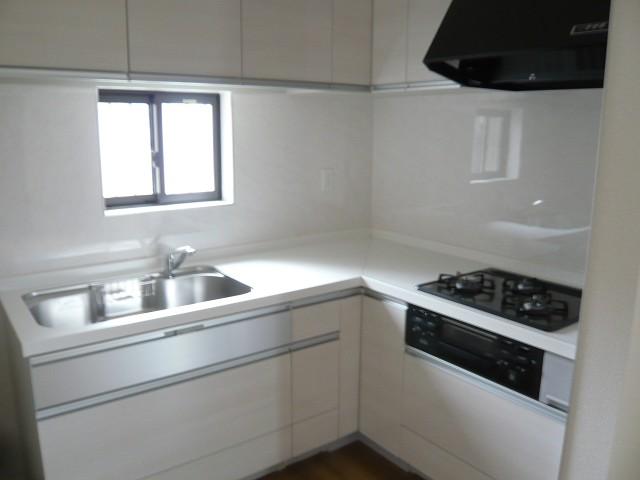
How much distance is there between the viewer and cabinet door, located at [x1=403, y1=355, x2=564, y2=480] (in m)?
1.91

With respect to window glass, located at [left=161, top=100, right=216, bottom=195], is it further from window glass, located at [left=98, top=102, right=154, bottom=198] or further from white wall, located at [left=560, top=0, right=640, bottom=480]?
white wall, located at [left=560, top=0, right=640, bottom=480]

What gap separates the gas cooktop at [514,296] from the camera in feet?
6.57

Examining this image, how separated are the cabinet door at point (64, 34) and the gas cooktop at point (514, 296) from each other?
58.3 inches

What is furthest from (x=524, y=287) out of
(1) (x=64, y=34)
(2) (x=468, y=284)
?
(1) (x=64, y=34)

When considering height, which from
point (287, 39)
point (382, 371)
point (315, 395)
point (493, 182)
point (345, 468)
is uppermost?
point (287, 39)

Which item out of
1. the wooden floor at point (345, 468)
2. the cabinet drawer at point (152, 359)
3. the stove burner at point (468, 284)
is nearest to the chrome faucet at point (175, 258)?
the cabinet drawer at point (152, 359)

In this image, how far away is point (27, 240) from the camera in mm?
2293

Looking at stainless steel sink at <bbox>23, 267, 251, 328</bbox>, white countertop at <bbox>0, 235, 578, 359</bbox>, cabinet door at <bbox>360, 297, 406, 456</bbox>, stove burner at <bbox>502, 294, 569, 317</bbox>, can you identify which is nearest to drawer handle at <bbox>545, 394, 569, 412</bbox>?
white countertop at <bbox>0, 235, 578, 359</bbox>

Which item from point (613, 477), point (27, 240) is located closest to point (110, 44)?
point (27, 240)

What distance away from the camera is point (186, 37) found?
220 cm

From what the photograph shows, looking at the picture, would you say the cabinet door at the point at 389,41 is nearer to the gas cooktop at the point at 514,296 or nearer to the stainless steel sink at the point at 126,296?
the gas cooktop at the point at 514,296

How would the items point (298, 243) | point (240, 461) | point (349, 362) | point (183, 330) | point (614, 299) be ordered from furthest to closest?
point (298, 243)
point (349, 362)
point (240, 461)
point (183, 330)
point (614, 299)

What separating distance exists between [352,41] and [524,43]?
1055mm

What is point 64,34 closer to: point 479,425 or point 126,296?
point 126,296
